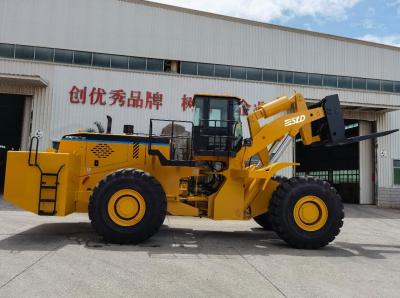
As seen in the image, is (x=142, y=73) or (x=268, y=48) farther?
(x=268, y=48)

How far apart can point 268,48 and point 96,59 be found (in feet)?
32.0

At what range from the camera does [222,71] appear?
21.5m

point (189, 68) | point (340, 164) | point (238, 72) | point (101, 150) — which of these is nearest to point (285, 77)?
point (238, 72)

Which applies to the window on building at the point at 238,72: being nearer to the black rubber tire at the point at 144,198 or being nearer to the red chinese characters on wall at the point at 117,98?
the red chinese characters on wall at the point at 117,98

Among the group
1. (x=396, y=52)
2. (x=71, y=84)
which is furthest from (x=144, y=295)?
(x=396, y=52)

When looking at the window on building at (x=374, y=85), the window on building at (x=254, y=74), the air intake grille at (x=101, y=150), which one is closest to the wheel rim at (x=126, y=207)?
the air intake grille at (x=101, y=150)

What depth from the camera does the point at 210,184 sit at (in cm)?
989

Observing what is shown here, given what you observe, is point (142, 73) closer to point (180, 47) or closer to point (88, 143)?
point (180, 47)

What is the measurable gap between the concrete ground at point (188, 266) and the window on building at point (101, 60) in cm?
1174

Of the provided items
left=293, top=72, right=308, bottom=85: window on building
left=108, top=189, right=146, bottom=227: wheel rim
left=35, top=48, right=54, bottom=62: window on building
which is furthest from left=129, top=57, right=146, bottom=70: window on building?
left=108, top=189, right=146, bottom=227: wheel rim

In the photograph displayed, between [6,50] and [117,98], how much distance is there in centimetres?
606

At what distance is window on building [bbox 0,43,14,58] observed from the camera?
19.5m

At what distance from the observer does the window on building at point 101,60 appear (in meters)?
20.1

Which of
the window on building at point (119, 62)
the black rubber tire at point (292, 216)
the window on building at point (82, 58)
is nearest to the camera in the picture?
the black rubber tire at point (292, 216)
